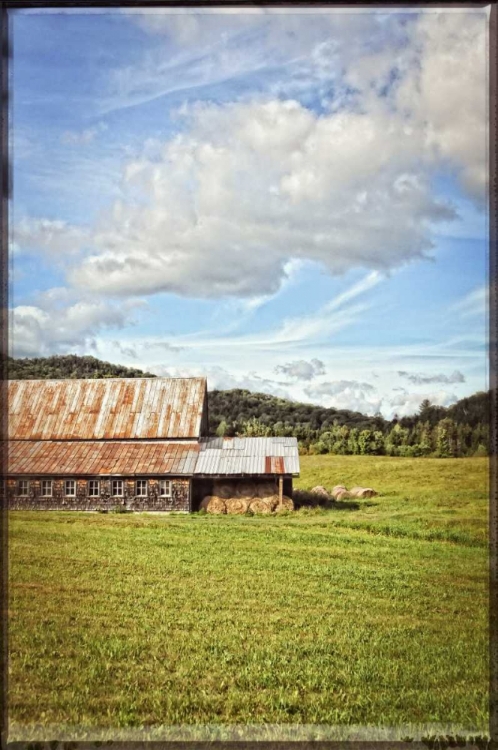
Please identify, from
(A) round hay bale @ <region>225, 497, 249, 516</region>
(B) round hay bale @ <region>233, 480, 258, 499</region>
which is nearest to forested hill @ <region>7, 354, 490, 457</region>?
(B) round hay bale @ <region>233, 480, 258, 499</region>

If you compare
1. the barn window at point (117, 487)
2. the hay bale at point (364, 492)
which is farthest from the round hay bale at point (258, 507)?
the barn window at point (117, 487)

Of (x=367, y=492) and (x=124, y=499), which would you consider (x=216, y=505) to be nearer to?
(x=124, y=499)

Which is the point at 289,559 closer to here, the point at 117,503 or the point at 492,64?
the point at 117,503

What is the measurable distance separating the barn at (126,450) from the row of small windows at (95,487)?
0.02 metres

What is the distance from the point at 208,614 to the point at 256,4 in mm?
5569

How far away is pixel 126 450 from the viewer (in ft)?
33.1

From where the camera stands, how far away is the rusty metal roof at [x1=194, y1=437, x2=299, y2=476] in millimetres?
10227

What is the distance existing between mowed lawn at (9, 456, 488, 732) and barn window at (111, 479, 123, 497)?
0.40 metres

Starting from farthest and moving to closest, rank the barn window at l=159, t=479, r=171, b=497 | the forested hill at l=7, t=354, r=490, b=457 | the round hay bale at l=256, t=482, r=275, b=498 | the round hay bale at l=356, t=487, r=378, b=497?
the round hay bale at l=256, t=482, r=275, b=498 < the barn window at l=159, t=479, r=171, b=497 < the round hay bale at l=356, t=487, r=378, b=497 < the forested hill at l=7, t=354, r=490, b=457

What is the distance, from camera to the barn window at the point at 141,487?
1040 cm

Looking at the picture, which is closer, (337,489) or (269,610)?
(269,610)

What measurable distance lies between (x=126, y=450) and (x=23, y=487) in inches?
63.6

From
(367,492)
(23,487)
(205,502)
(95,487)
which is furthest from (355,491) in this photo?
(23,487)

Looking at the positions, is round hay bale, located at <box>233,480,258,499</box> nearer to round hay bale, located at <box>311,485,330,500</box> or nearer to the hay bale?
round hay bale, located at <box>311,485,330,500</box>
